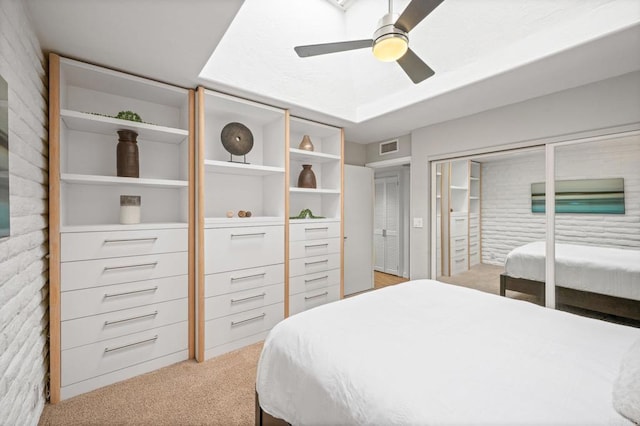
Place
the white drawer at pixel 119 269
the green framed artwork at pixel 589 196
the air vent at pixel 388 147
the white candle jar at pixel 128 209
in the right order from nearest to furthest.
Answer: the white drawer at pixel 119 269 < the white candle jar at pixel 128 209 < the green framed artwork at pixel 589 196 < the air vent at pixel 388 147

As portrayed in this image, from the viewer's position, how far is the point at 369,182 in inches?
167

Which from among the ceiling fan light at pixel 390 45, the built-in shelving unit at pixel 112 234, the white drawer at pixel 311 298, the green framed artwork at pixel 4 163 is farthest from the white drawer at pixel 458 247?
the green framed artwork at pixel 4 163

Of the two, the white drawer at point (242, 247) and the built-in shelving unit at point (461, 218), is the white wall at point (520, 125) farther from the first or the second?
the white drawer at point (242, 247)

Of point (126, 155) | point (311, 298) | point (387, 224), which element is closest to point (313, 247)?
point (311, 298)

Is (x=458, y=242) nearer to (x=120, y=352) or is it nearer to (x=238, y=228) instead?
(x=238, y=228)

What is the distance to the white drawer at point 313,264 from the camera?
300 cm

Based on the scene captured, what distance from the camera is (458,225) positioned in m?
3.35

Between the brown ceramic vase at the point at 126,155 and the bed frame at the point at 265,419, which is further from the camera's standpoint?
the brown ceramic vase at the point at 126,155

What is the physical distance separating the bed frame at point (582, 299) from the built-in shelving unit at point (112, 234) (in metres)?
3.11

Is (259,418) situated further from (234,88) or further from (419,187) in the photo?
(419,187)

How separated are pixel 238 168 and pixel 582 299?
3.26 meters

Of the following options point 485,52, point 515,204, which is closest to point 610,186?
point 515,204

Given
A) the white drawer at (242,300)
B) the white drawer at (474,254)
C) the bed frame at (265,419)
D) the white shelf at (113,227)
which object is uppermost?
the white shelf at (113,227)

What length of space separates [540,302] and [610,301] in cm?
47
